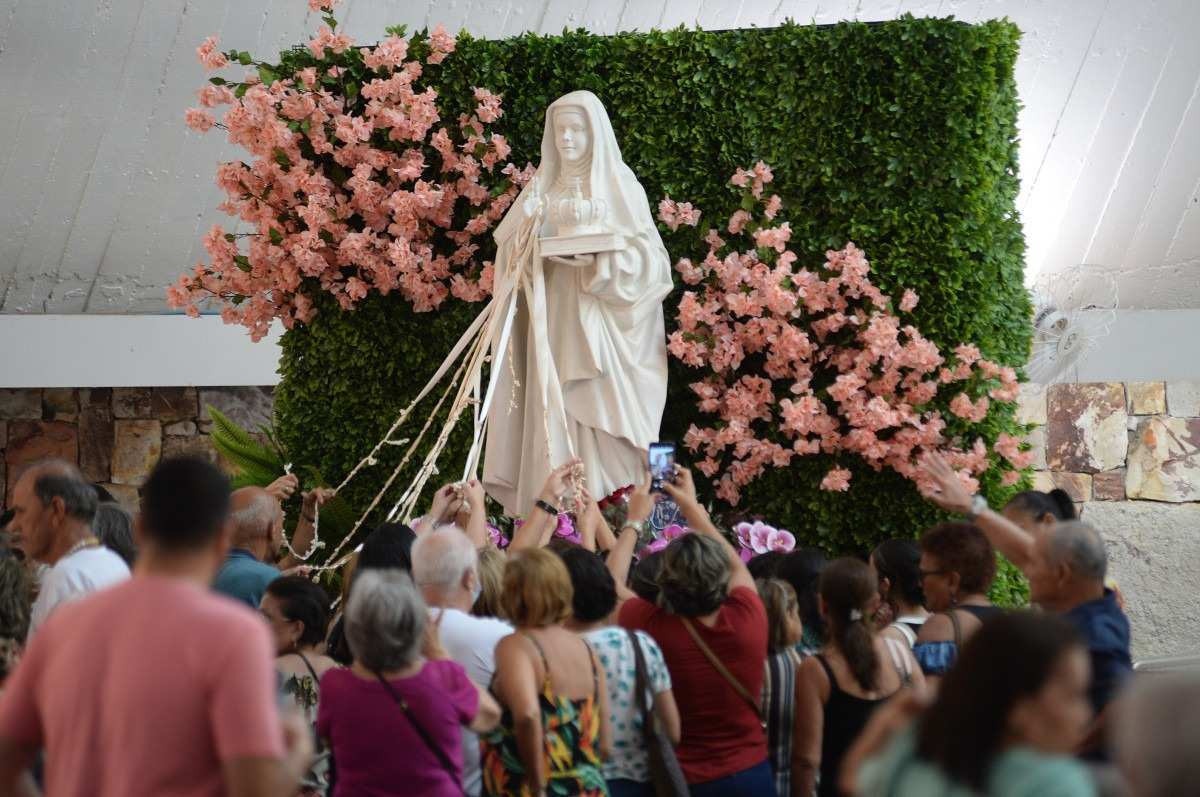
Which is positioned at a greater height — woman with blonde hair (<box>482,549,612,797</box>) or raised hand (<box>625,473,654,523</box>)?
raised hand (<box>625,473,654,523</box>)

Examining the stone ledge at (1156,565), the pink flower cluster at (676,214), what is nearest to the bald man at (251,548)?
the pink flower cluster at (676,214)

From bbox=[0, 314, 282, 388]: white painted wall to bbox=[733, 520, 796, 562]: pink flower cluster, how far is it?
4106 millimetres

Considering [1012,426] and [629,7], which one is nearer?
[1012,426]

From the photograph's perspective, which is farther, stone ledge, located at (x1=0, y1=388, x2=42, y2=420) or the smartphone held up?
stone ledge, located at (x1=0, y1=388, x2=42, y2=420)

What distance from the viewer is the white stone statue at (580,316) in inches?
267

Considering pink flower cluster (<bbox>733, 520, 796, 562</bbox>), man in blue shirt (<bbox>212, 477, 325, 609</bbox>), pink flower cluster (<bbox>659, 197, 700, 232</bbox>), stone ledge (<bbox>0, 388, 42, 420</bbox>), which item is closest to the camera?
man in blue shirt (<bbox>212, 477, 325, 609</bbox>)

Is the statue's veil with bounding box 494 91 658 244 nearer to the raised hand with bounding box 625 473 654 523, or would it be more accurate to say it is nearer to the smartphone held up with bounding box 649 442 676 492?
the smartphone held up with bounding box 649 442 676 492

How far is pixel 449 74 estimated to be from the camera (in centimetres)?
779

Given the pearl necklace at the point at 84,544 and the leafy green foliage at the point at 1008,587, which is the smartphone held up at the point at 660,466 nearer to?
the pearl necklace at the point at 84,544

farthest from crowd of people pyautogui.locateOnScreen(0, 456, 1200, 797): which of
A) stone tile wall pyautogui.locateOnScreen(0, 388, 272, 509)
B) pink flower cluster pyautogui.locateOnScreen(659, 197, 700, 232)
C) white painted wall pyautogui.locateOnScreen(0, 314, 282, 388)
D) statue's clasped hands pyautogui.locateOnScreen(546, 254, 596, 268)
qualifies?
stone tile wall pyautogui.locateOnScreen(0, 388, 272, 509)

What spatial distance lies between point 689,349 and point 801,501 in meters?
0.92

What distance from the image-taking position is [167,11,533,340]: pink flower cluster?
24.9 feet

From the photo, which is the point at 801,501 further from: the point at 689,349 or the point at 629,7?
the point at 629,7

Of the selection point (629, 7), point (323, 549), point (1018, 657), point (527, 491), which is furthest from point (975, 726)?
point (629, 7)
